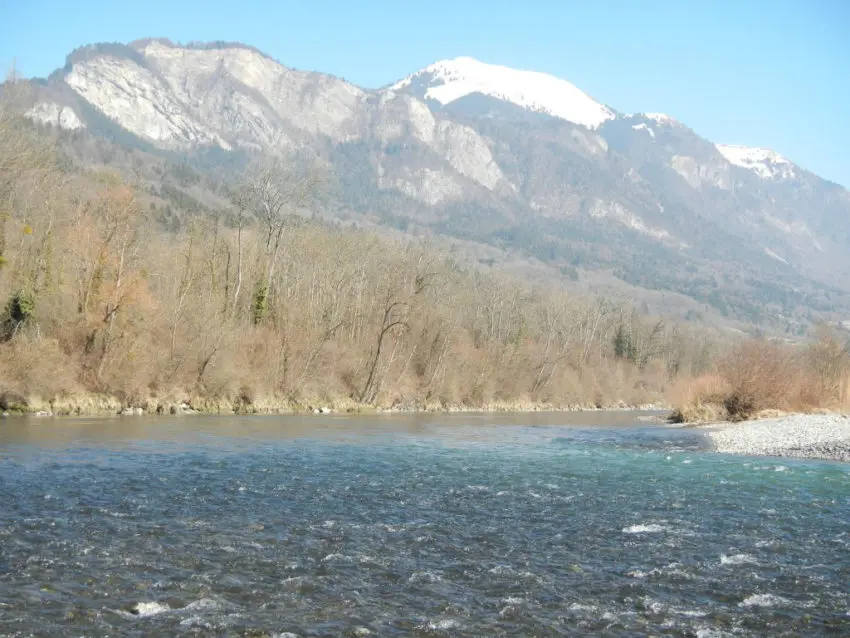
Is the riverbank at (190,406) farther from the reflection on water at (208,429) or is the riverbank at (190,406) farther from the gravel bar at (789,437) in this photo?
the gravel bar at (789,437)

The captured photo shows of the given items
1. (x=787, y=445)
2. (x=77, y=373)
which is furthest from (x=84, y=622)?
(x=77, y=373)

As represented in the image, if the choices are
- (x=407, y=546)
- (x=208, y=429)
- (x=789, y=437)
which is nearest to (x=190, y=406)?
(x=208, y=429)

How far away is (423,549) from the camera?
581 inches

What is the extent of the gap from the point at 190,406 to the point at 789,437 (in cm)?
3546

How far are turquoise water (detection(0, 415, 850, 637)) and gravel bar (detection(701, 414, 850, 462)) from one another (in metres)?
4.35

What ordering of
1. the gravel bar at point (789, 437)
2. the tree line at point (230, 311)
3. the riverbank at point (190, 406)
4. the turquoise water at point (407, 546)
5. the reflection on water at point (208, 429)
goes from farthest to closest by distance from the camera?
the tree line at point (230, 311) < the riverbank at point (190, 406) < the gravel bar at point (789, 437) < the reflection on water at point (208, 429) < the turquoise water at point (407, 546)

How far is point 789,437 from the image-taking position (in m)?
37.7

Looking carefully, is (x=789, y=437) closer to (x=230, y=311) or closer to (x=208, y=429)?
(x=208, y=429)

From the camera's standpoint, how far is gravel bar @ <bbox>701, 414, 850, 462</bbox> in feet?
106

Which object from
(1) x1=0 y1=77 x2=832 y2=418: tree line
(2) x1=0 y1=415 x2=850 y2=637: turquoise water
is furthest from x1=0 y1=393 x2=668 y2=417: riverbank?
(2) x1=0 y1=415 x2=850 y2=637: turquoise water

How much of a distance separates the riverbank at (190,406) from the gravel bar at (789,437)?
2705 cm

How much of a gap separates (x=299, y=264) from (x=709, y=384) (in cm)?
4086

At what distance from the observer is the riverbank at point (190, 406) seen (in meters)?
40.0

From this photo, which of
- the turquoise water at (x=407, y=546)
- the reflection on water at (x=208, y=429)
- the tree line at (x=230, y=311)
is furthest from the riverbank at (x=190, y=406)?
the turquoise water at (x=407, y=546)
